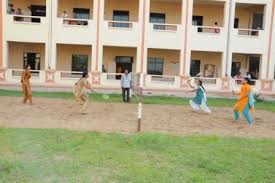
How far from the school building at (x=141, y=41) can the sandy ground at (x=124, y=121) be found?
339 inches

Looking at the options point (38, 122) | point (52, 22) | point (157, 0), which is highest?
point (157, 0)

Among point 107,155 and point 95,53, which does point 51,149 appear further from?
point 95,53

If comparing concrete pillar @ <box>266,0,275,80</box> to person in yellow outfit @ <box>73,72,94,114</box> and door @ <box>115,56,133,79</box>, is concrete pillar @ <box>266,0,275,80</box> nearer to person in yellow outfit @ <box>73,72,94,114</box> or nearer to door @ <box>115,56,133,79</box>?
door @ <box>115,56,133,79</box>

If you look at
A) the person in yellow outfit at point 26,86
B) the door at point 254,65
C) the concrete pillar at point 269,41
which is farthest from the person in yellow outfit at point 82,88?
the door at point 254,65

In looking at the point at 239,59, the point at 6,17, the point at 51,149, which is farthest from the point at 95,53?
the point at 51,149

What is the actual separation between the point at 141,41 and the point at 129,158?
17.6 m

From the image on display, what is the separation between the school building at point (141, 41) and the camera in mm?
23594

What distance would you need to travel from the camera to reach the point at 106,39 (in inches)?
943

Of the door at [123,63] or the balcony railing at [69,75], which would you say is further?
the door at [123,63]

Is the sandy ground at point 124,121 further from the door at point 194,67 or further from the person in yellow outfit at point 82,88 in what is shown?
the door at point 194,67

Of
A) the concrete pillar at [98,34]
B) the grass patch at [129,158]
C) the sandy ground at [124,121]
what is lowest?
the sandy ground at [124,121]

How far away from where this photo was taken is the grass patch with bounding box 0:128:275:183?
6074 mm

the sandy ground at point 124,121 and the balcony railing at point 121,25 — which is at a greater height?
the balcony railing at point 121,25

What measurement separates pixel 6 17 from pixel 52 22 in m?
2.73
